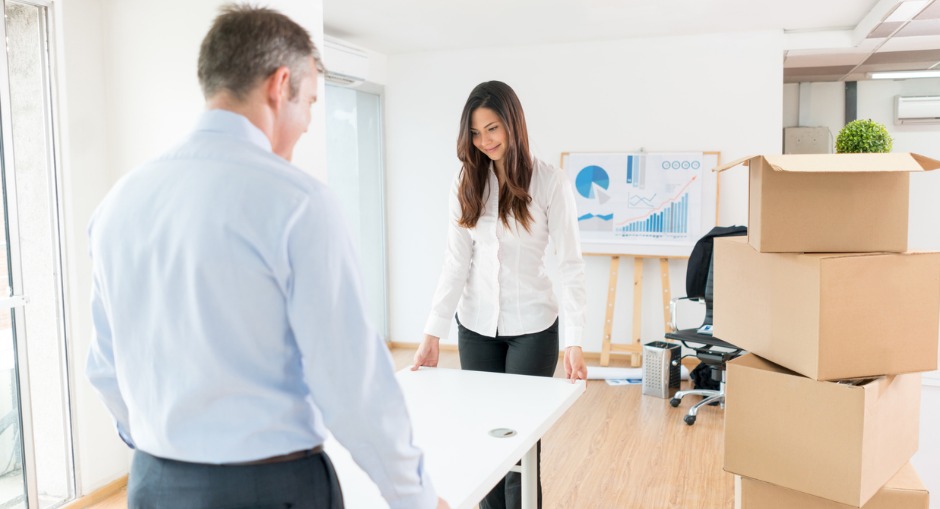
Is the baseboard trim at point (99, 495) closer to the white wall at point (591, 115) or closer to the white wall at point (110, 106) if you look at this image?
the white wall at point (110, 106)

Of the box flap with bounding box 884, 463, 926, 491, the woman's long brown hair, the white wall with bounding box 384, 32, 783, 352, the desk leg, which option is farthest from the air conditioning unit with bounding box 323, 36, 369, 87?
the box flap with bounding box 884, 463, 926, 491

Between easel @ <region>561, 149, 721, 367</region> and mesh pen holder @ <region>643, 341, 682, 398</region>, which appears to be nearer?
mesh pen holder @ <region>643, 341, 682, 398</region>

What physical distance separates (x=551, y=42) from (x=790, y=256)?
4.22m

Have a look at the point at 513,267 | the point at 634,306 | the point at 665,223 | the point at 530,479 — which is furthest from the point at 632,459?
the point at 665,223

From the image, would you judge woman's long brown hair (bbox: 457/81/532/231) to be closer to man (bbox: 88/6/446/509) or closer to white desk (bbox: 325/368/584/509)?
white desk (bbox: 325/368/584/509)

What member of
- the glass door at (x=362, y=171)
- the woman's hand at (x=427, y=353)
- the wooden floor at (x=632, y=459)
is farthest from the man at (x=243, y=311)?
the glass door at (x=362, y=171)

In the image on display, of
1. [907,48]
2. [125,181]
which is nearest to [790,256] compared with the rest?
[125,181]

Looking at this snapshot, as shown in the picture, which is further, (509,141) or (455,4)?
(455,4)

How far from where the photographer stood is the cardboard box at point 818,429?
1555 mm

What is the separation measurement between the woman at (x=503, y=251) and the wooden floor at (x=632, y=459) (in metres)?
1.08

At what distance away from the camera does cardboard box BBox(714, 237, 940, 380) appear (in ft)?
5.03

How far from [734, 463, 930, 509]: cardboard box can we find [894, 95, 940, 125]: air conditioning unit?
228 inches

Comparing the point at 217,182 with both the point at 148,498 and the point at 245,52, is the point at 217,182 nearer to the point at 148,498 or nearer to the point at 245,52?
the point at 245,52

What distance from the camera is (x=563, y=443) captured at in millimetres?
3836
